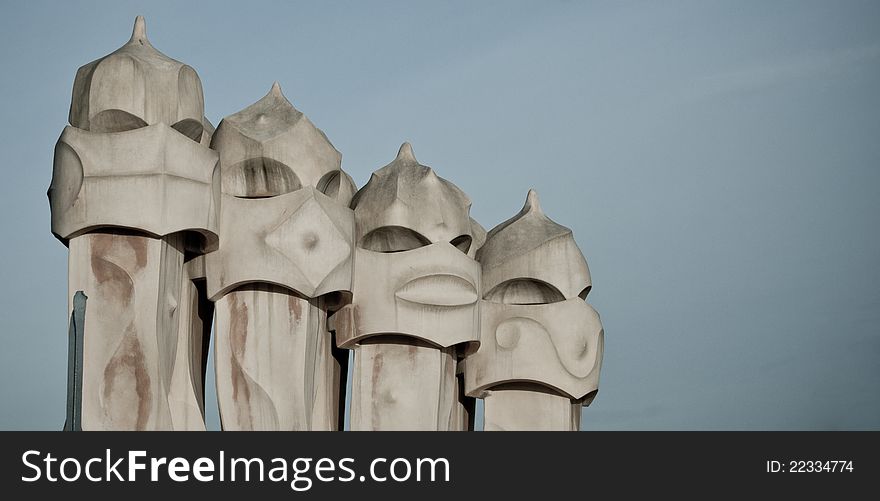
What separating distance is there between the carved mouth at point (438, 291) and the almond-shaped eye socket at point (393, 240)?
508mm

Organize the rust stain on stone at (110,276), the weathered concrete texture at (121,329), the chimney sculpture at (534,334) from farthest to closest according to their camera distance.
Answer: the chimney sculpture at (534,334)
the rust stain on stone at (110,276)
the weathered concrete texture at (121,329)

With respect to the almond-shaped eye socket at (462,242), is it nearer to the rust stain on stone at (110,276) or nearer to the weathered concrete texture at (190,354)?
the weathered concrete texture at (190,354)

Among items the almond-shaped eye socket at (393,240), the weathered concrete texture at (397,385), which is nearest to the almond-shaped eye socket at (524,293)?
the weathered concrete texture at (397,385)

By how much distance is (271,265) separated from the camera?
53.1 feet

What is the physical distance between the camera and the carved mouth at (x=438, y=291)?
1739 centimetres

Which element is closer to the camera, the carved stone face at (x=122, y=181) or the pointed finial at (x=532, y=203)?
the carved stone face at (x=122, y=181)

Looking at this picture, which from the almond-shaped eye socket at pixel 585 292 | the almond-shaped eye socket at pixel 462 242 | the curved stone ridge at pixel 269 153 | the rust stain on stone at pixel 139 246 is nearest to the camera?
the rust stain on stone at pixel 139 246

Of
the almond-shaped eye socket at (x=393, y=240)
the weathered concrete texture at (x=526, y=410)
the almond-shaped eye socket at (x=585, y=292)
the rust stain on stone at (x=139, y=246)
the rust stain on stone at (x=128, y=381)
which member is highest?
the almond-shaped eye socket at (x=393, y=240)

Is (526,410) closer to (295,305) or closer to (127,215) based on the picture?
(295,305)

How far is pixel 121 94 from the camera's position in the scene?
50.1 feet

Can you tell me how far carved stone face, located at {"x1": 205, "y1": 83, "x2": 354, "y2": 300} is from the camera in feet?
53.2
